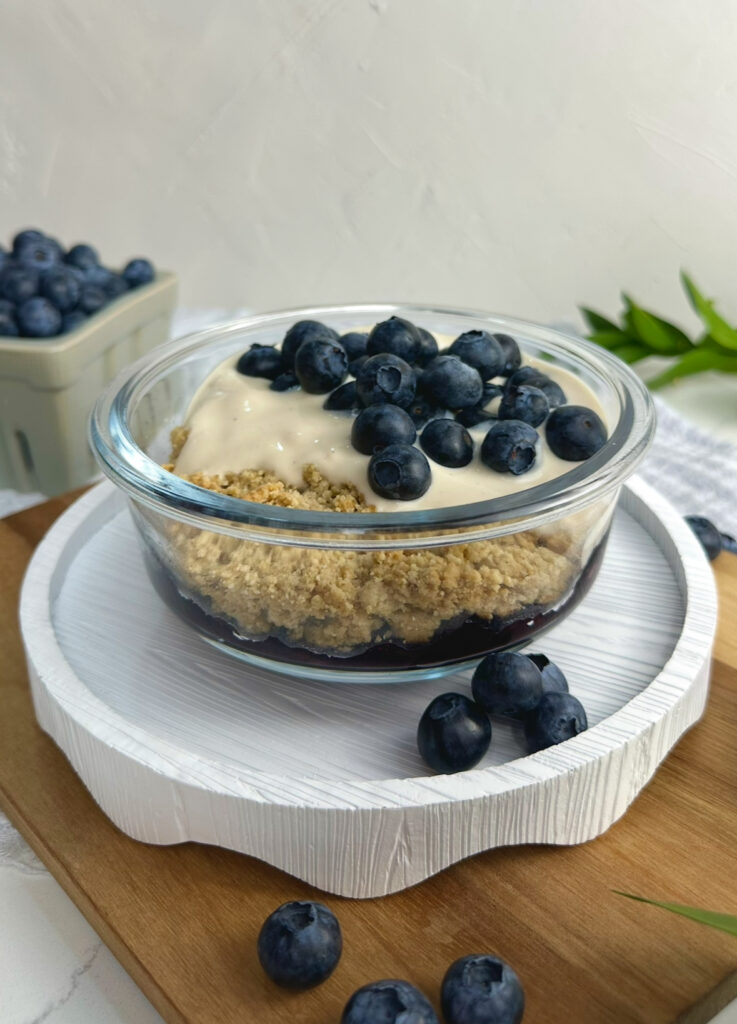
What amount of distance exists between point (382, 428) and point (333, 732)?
1.05 feet

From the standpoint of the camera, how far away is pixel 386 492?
3.24 feet

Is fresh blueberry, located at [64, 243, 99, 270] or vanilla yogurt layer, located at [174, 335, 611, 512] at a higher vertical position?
vanilla yogurt layer, located at [174, 335, 611, 512]

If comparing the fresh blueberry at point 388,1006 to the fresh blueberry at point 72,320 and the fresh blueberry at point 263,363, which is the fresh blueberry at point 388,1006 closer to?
the fresh blueberry at point 263,363

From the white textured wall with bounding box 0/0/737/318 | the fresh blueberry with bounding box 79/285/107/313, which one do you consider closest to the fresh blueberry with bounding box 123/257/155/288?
the fresh blueberry with bounding box 79/285/107/313

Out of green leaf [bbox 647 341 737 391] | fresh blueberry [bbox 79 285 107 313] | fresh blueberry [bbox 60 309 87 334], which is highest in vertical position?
fresh blueberry [bbox 79 285 107 313]

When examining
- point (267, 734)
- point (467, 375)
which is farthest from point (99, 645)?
point (467, 375)

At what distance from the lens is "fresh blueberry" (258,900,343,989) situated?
798mm

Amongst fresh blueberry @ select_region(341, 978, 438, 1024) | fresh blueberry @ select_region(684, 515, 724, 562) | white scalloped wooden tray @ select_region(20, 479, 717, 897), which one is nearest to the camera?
fresh blueberry @ select_region(341, 978, 438, 1024)

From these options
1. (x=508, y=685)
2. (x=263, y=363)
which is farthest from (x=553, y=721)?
(x=263, y=363)

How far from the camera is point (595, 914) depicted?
868 millimetres

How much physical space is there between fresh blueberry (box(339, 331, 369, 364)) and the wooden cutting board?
1.92ft

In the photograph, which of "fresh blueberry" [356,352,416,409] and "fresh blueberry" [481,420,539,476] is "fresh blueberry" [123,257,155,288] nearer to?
"fresh blueberry" [356,352,416,409]

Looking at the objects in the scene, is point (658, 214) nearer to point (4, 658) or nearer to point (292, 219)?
point (292, 219)

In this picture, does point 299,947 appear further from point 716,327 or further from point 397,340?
point 716,327
